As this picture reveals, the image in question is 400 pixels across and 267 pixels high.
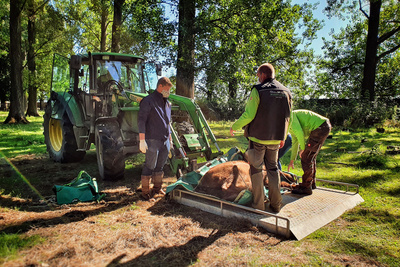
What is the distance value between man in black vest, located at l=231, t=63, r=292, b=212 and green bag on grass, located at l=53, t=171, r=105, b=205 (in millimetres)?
2742

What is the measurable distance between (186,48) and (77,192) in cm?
688

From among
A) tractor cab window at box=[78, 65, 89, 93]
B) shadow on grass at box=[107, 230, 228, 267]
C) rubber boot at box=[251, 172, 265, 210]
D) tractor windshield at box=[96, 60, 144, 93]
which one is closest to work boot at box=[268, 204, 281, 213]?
rubber boot at box=[251, 172, 265, 210]

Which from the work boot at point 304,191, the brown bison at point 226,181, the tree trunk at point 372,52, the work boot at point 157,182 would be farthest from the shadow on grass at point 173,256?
the tree trunk at point 372,52

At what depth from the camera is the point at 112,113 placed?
6.95 metres

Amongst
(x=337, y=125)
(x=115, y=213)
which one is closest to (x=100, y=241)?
(x=115, y=213)

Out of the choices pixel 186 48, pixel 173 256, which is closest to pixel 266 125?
pixel 173 256

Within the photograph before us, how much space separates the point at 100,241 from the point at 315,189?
3680 mm

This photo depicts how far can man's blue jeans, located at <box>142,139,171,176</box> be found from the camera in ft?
16.9

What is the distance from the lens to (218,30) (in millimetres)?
11750

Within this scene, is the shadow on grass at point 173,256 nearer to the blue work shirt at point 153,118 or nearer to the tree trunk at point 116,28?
the blue work shirt at point 153,118

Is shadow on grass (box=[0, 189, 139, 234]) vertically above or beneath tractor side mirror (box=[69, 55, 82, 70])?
beneath

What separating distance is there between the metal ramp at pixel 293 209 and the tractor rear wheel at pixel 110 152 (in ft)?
5.39

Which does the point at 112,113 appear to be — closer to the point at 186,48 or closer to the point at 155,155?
the point at 155,155

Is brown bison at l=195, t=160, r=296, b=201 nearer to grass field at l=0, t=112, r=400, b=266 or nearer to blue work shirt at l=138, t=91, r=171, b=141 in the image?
grass field at l=0, t=112, r=400, b=266
